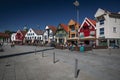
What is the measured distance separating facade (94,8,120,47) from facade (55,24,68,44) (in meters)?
17.9

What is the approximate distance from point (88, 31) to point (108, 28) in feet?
26.3

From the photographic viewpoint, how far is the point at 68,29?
176 feet

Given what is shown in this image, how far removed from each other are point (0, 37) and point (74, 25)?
66745mm

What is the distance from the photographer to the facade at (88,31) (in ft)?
132

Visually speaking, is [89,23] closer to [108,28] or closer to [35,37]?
[108,28]

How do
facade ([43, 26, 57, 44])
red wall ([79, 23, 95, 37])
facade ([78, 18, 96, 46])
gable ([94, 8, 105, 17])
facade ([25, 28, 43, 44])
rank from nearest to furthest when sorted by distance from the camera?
gable ([94, 8, 105, 17]) → facade ([78, 18, 96, 46]) → red wall ([79, 23, 95, 37]) → facade ([43, 26, 57, 44]) → facade ([25, 28, 43, 44])

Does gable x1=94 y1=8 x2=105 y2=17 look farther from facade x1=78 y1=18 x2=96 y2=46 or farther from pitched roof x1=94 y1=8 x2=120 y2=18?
facade x1=78 y1=18 x2=96 y2=46

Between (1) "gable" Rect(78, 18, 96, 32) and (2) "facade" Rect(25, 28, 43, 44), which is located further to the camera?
(2) "facade" Rect(25, 28, 43, 44)

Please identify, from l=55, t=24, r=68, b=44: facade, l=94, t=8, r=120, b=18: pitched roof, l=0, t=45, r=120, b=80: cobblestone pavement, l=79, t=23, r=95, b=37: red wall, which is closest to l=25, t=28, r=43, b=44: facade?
l=55, t=24, r=68, b=44: facade

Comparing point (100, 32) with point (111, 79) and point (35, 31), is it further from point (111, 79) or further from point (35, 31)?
point (35, 31)

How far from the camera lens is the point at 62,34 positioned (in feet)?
182

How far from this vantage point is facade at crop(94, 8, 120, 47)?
36.4 metres

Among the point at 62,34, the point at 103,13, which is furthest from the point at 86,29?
the point at 62,34

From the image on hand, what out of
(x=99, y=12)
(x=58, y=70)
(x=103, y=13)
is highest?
(x=99, y=12)
